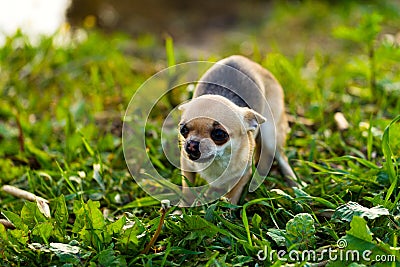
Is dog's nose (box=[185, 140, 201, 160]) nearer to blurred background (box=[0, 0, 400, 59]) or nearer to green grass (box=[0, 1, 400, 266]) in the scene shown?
green grass (box=[0, 1, 400, 266])

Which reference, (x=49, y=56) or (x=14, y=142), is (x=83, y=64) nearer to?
(x=49, y=56)

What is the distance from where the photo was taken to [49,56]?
5.54 metres

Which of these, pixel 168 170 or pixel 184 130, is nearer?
pixel 184 130

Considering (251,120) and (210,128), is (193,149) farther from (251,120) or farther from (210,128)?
(251,120)

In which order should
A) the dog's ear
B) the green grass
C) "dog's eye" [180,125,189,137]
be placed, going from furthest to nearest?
the dog's ear < "dog's eye" [180,125,189,137] < the green grass

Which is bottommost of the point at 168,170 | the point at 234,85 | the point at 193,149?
the point at 168,170

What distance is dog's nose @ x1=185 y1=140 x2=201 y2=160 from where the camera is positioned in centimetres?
288

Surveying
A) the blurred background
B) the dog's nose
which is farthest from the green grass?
the blurred background

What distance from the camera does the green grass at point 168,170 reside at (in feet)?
8.65

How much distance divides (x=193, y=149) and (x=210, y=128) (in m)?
0.17

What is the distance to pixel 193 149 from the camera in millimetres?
2883

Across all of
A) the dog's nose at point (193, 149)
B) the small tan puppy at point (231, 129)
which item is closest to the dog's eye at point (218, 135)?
the small tan puppy at point (231, 129)

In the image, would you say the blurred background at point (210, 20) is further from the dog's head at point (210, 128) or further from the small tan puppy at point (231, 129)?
the dog's head at point (210, 128)

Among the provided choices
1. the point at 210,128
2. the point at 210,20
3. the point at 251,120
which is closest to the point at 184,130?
the point at 210,128
